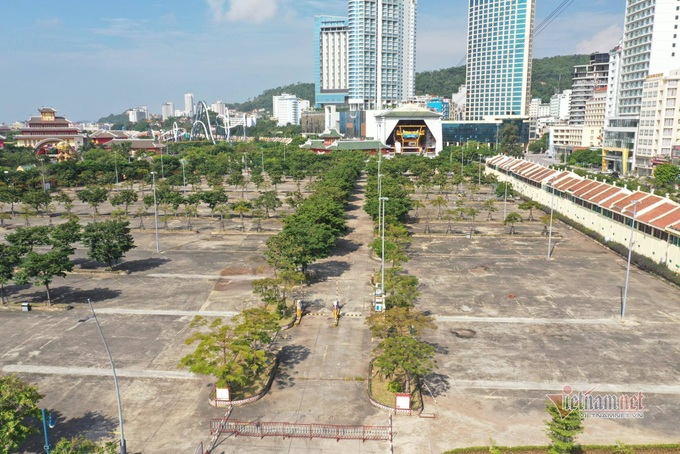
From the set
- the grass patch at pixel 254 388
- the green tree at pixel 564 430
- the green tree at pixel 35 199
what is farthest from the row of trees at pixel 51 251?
the green tree at pixel 564 430

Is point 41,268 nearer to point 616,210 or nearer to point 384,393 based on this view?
point 384,393

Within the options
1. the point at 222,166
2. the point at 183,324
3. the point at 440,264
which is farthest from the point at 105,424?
the point at 222,166

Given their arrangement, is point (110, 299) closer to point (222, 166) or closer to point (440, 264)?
point (440, 264)

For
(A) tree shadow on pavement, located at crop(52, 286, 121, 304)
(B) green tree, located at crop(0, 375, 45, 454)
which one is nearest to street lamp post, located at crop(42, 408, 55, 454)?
(B) green tree, located at crop(0, 375, 45, 454)

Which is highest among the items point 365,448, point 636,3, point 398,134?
point 636,3

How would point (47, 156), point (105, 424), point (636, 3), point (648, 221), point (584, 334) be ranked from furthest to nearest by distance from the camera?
point (47, 156), point (636, 3), point (648, 221), point (584, 334), point (105, 424)

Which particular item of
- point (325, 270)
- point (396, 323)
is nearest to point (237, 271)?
point (325, 270)

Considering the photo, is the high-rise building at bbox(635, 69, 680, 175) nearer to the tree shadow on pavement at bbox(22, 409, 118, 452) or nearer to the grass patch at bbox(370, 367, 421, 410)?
the grass patch at bbox(370, 367, 421, 410)

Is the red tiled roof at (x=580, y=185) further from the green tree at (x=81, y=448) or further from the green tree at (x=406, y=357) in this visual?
the green tree at (x=81, y=448)
